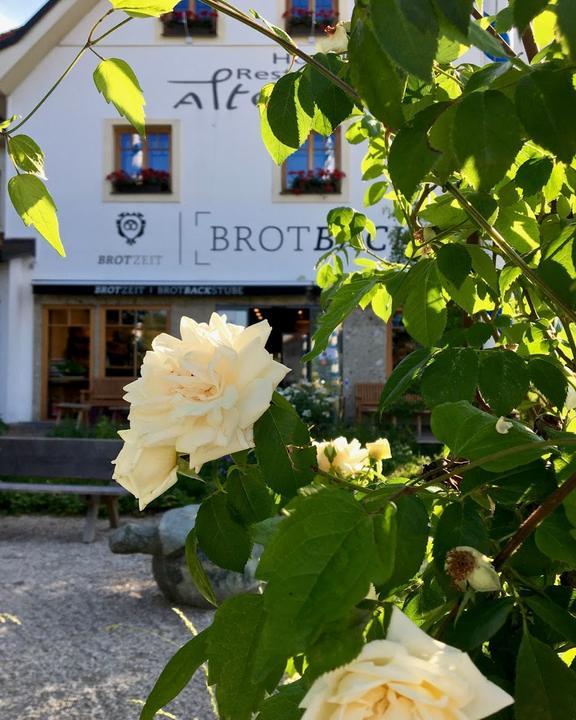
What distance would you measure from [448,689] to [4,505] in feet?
26.5

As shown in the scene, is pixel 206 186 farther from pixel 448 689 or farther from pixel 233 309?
pixel 448 689

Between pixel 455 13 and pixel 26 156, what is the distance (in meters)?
0.61

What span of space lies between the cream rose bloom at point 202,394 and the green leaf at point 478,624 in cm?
23


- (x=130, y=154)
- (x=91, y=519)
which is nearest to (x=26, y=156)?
(x=91, y=519)

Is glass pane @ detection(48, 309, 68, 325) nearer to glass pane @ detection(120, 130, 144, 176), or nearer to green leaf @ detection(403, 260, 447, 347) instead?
glass pane @ detection(120, 130, 144, 176)

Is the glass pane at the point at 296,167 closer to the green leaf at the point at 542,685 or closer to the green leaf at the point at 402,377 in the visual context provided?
the green leaf at the point at 402,377

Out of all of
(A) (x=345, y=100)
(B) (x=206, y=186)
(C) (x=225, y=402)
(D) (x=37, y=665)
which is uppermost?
(B) (x=206, y=186)

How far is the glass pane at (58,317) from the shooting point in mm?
13703

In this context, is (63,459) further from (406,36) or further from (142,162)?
(142,162)

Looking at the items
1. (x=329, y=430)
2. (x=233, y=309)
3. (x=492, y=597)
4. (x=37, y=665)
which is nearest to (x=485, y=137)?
(x=492, y=597)

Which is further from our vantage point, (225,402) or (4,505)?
(4,505)

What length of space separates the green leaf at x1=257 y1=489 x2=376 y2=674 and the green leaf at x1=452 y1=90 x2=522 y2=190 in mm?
275

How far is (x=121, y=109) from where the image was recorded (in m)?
0.90

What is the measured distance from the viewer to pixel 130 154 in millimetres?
13219
